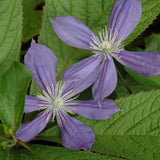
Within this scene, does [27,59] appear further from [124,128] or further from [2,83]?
[124,128]

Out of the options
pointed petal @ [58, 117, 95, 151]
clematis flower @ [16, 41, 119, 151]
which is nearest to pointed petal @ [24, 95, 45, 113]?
clematis flower @ [16, 41, 119, 151]

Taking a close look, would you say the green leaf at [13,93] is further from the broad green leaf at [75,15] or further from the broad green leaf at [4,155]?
the broad green leaf at [75,15]

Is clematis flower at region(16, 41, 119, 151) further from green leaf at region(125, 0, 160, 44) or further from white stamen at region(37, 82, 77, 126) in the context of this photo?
green leaf at region(125, 0, 160, 44)

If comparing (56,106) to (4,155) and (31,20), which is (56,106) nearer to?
(4,155)

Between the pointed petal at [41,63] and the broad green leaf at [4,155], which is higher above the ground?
the pointed petal at [41,63]

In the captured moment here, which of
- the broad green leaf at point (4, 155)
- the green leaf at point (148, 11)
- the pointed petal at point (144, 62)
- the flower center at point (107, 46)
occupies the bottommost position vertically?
the broad green leaf at point (4, 155)

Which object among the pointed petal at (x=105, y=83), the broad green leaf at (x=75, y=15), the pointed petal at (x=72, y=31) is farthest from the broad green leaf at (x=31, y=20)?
the pointed petal at (x=105, y=83)

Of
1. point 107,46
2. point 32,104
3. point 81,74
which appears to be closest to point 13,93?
point 32,104
